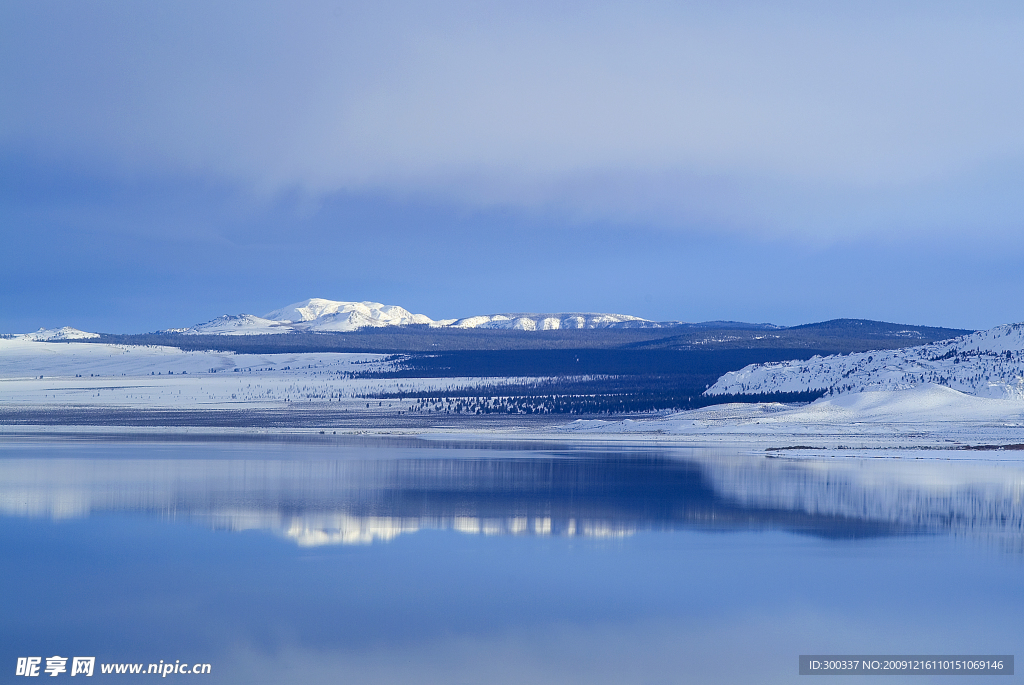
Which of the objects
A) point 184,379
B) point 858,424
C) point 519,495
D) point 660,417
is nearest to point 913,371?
point 858,424

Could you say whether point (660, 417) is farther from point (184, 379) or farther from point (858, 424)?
point (184, 379)

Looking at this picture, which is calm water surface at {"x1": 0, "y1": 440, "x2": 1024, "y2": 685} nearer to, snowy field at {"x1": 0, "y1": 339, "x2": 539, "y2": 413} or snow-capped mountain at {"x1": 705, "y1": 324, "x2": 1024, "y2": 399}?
snow-capped mountain at {"x1": 705, "y1": 324, "x2": 1024, "y2": 399}

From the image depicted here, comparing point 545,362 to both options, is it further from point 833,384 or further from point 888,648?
point 888,648

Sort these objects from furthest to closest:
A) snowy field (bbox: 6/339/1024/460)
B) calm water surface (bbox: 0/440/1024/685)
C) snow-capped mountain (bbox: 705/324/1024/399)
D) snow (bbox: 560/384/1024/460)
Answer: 1. snow-capped mountain (bbox: 705/324/1024/399)
2. snowy field (bbox: 6/339/1024/460)
3. snow (bbox: 560/384/1024/460)
4. calm water surface (bbox: 0/440/1024/685)

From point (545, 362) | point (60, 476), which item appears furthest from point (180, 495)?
point (545, 362)

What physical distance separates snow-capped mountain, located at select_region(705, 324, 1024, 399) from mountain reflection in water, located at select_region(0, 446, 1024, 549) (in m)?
41.3

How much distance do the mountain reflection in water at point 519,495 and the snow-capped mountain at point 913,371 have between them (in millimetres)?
41273

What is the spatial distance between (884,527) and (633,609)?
9.92m

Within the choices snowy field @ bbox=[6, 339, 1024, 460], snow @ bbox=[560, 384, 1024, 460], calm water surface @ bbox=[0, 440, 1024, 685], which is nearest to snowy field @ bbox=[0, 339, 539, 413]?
snowy field @ bbox=[6, 339, 1024, 460]

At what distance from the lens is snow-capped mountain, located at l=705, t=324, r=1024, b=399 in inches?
3027

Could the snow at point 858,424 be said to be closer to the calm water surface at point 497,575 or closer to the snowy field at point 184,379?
the calm water surface at point 497,575

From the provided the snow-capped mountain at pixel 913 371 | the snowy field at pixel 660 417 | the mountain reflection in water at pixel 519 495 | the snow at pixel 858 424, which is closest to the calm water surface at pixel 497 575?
the mountain reflection in water at pixel 519 495

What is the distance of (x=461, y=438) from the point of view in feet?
185

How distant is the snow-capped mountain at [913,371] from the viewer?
3027 inches
